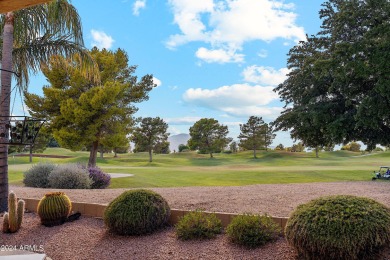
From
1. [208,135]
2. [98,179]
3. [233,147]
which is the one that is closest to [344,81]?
[98,179]

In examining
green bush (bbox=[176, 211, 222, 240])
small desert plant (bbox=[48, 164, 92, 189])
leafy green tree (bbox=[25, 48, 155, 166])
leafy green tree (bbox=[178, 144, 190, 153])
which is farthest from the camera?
leafy green tree (bbox=[178, 144, 190, 153])

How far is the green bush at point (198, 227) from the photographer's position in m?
5.61

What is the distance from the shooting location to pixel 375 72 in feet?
46.5

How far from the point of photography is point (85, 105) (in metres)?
21.2

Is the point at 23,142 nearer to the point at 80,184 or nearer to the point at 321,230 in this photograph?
the point at 321,230

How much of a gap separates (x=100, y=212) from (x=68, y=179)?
7.89 meters

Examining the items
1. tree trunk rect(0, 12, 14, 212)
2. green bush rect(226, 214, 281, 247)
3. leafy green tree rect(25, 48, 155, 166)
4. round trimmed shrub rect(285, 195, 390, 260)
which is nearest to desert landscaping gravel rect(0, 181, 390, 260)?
green bush rect(226, 214, 281, 247)

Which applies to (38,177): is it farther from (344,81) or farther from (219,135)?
(219,135)

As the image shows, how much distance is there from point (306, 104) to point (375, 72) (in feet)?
16.7

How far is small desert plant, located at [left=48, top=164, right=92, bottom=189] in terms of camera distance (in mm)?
14273

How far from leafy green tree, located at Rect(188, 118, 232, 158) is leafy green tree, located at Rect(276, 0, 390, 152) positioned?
33.9 m

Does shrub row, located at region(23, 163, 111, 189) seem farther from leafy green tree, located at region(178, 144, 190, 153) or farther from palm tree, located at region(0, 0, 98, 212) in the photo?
leafy green tree, located at region(178, 144, 190, 153)

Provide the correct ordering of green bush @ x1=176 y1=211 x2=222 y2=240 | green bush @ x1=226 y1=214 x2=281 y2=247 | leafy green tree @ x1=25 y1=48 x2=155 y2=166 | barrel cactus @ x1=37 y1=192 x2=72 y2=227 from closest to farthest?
green bush @ x1=226 y1=214 x2=281 y2=247, green bush @ x1=176 y1=211 x2=222 y2=240, barrel cactus @ x1=37 y1=192 x2=72 y2=227, leafy green tree @ x1=25 y1=48 x2=155 y2=166

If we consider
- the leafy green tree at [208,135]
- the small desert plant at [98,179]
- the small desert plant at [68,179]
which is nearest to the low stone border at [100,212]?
the small desert plant at [68,179]
